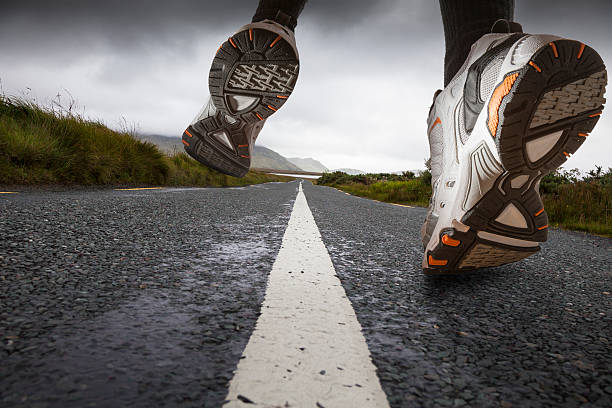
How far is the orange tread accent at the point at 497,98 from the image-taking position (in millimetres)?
1009

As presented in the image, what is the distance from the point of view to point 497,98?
1049 millimetres

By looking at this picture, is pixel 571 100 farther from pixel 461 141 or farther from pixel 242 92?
pixel 242 92

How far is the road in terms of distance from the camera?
50cm

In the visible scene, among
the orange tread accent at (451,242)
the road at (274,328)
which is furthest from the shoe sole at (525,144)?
the road at (274,328)

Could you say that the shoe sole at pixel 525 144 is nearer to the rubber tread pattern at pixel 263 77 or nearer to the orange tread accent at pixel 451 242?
the orange tread accent at pixel 451 242

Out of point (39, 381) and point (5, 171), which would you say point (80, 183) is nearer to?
point (5, 171)

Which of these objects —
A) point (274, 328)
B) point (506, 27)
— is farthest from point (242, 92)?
point (274, 328)

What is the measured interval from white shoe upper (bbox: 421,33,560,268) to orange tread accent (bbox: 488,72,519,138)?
0.08 ft

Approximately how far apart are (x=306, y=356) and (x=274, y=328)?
0.12 metres

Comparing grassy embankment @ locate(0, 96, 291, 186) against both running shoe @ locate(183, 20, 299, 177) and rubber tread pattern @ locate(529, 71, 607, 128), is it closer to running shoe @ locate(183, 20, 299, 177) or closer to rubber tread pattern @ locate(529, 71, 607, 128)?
running shoe @ locate(183, 20, 299, 177)

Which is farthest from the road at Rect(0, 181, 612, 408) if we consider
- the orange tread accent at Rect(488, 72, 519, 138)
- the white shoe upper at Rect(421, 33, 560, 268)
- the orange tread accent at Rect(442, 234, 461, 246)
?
the orange tread accent at Rect(488, 72, 519, 138)

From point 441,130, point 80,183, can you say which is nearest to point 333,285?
point 441,130

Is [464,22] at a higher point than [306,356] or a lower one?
higher

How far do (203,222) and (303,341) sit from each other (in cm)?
168
